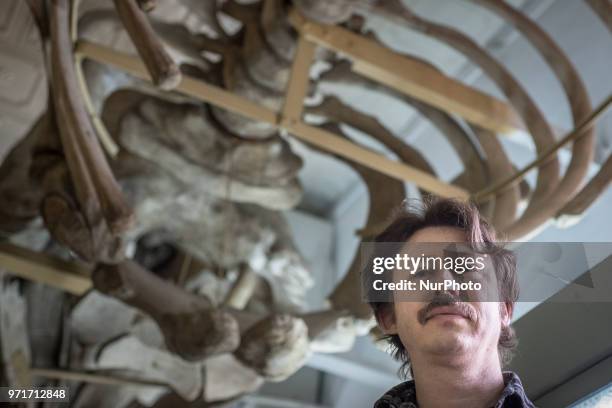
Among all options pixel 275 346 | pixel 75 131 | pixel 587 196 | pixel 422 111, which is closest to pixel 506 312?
pixel 587 196

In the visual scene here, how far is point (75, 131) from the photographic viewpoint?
1.64 m

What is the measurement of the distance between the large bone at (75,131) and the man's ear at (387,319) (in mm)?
866

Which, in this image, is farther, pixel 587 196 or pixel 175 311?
pixel 175 311

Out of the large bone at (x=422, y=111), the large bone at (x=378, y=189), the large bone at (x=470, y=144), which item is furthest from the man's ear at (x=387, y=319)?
the large bone at (x=422, y=111)

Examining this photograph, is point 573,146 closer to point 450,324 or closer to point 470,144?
point 470,144

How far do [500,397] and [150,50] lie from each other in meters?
0.95

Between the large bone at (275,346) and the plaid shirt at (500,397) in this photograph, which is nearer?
the plaid shirt at (500,397)

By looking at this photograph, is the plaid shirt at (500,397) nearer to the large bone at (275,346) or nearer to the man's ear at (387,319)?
the man's ear at (387,319)

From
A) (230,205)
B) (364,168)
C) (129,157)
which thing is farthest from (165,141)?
(364,168)

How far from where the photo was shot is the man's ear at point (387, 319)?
812 mm

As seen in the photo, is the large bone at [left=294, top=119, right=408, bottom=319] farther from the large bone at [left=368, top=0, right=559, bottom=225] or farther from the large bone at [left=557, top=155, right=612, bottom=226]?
the large bone at [left=557, top=155, right=612, bottom=226]

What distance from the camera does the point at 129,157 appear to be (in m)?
2.28

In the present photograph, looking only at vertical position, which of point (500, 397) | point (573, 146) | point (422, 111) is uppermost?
point (422, 111)

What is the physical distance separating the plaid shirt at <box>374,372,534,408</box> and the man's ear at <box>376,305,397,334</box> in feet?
0.19
